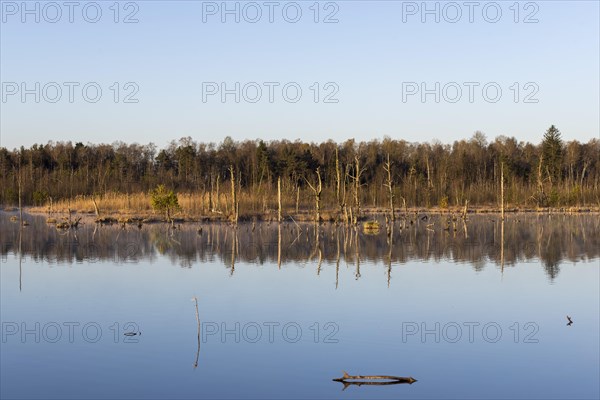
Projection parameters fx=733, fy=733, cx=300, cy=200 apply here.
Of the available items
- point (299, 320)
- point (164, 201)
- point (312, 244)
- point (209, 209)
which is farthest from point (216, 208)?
point (299, 320)

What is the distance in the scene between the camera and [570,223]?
43.8 meters

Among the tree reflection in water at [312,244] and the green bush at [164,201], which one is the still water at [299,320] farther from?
the green bush at [164,201]

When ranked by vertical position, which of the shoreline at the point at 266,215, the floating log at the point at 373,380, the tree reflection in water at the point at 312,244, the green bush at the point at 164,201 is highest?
the green bush at the point at 164,201

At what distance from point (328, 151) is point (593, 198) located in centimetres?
3400

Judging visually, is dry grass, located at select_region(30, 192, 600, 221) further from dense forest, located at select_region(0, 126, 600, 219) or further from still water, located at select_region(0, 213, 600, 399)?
still water, located at select_region(0, 213, 600, 399)

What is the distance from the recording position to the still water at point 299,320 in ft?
34.9

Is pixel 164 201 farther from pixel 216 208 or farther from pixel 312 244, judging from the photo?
pixel 312 244

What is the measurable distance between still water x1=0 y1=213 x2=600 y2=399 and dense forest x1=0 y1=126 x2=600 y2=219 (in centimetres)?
2092

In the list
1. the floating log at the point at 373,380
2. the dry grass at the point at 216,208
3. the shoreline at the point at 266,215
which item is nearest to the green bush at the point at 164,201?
the shoreline at the point at 266,215

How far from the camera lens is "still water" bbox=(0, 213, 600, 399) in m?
10.6

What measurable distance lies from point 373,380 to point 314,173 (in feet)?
212

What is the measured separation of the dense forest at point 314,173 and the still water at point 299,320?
2092cm

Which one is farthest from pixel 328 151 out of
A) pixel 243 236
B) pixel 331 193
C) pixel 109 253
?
pixel 109 253

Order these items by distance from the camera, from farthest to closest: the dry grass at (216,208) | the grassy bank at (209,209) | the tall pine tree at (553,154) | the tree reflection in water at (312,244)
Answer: the tall pine tree at (553,154) → the dry grass at (216,208) → the grassy bank at (209,209) → the tree reflection in water at (312,244)
